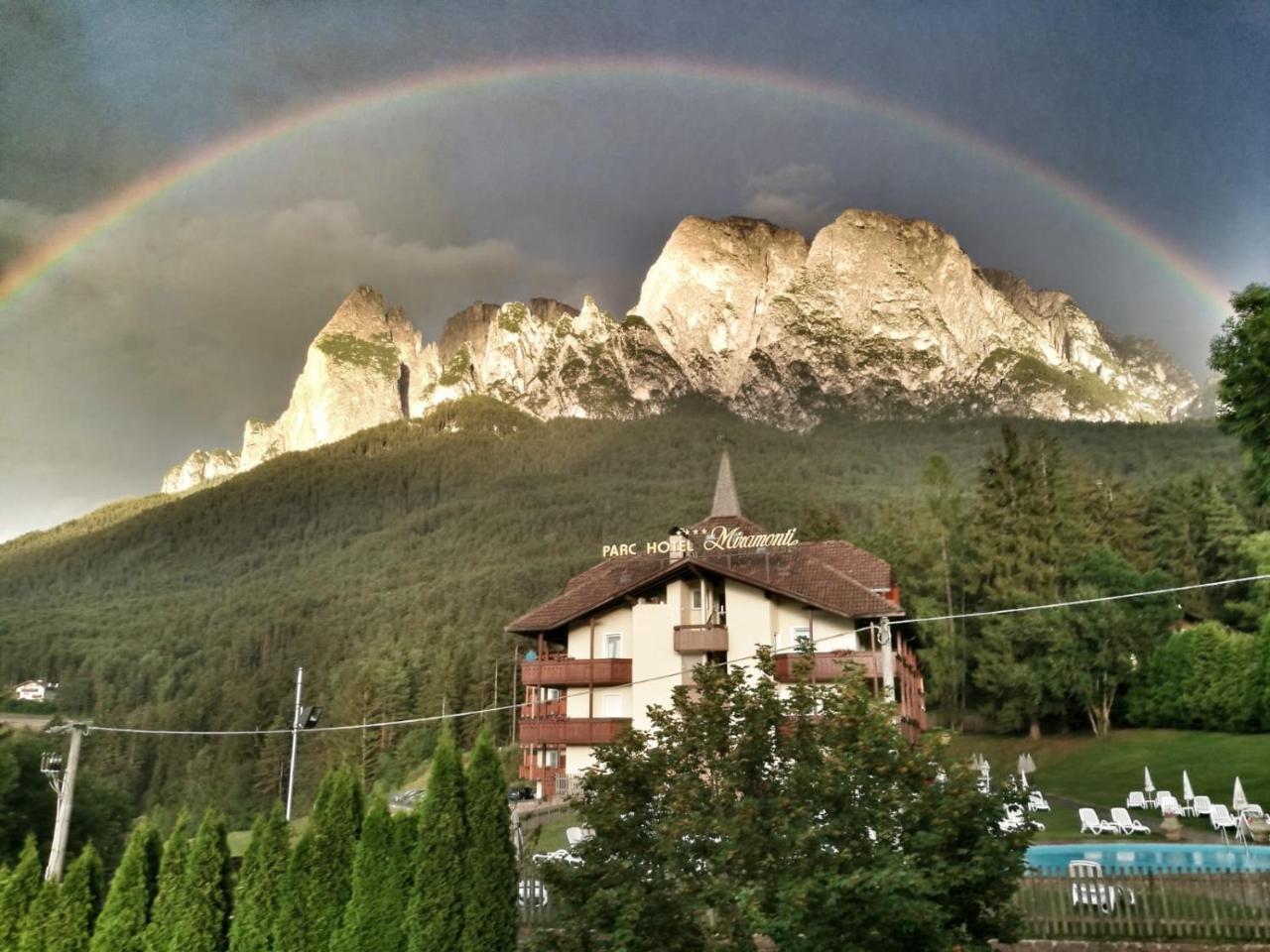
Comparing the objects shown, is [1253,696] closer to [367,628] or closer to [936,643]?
[936,643]

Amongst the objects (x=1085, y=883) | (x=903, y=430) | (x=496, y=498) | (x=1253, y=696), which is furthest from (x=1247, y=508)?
(x=496, y=498)

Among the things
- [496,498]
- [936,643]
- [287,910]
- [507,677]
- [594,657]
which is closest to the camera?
[287,910]

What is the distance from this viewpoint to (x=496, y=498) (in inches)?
6255

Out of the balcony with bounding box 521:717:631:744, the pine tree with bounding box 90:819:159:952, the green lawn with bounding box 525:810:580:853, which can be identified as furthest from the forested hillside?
the pine tree with bounding box 90:819:159:952

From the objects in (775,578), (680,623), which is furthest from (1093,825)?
(680,623)

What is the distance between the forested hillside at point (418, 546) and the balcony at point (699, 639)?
2117 cm

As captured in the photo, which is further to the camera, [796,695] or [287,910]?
[287,910]

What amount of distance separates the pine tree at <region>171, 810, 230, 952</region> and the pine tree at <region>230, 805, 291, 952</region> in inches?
16.5

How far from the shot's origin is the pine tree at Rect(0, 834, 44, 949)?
712 inches

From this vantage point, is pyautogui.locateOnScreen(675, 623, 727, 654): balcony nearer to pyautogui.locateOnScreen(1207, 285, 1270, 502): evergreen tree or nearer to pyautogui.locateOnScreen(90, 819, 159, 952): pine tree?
pyautogui.locateOnScreen(1207, 285, 1270, 502): evergreen tree

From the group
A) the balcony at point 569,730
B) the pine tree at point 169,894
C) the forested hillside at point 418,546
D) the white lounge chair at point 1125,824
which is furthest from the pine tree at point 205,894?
the forested hillside at point 418,546

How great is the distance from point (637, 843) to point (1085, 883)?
1015 cm


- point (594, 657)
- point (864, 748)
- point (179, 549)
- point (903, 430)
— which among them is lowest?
point (864, 748)

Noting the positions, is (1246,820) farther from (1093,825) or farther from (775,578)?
(775,578)
